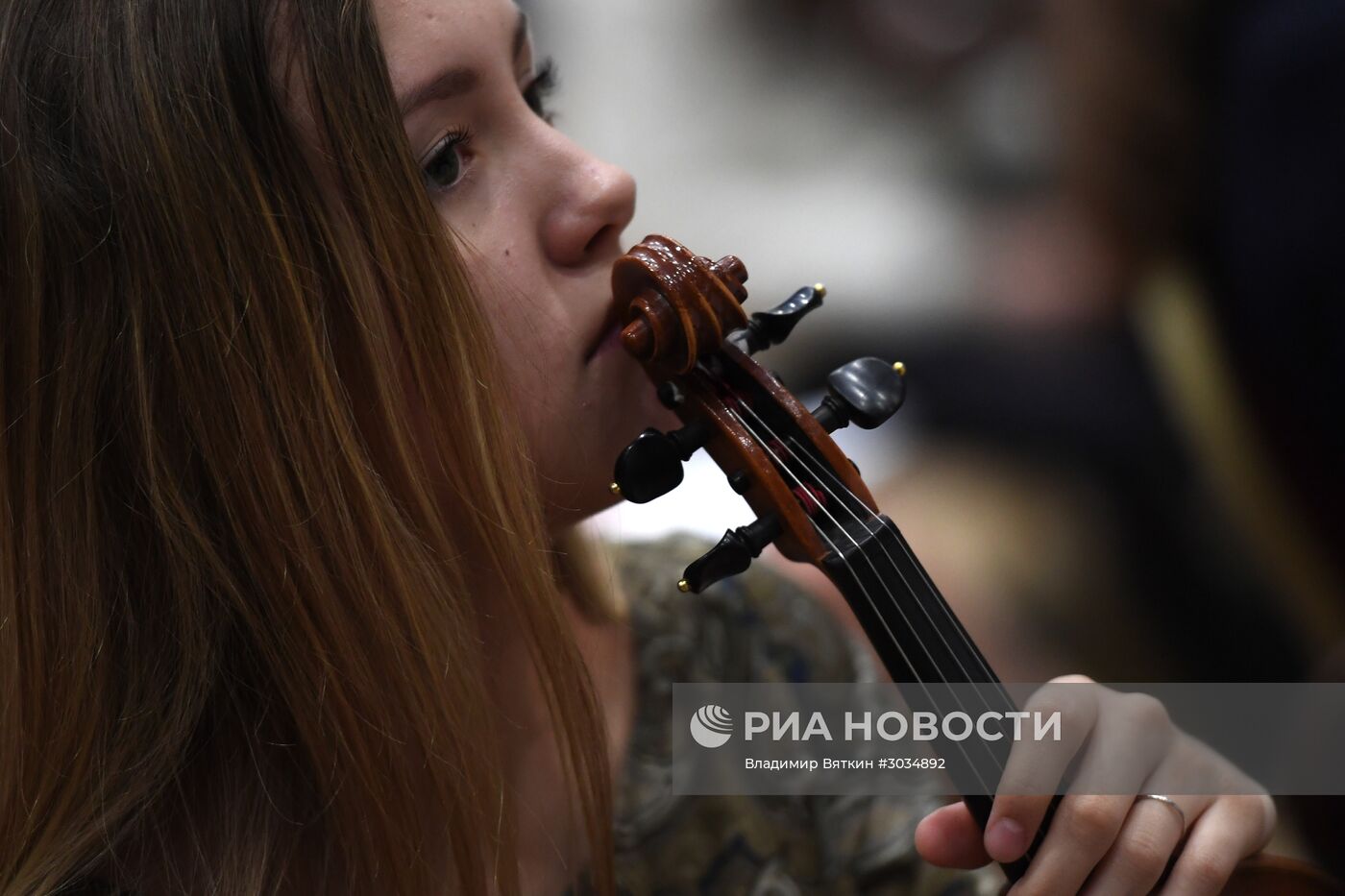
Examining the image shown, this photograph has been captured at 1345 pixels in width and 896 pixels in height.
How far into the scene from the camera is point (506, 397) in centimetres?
49

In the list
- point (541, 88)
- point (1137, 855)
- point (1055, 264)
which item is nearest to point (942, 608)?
point (1137, 855)

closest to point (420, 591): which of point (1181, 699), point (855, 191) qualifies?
point (1181, 699)

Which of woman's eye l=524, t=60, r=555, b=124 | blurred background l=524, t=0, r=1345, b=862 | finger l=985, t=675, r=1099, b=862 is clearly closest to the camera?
finger l=985, t=675, r=1099, b=862

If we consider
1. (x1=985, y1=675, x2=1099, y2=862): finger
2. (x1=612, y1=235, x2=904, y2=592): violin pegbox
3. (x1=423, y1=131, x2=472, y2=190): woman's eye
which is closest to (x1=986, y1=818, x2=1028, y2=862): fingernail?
(x1=985, y1=675, x2=1099, y2=862): finger

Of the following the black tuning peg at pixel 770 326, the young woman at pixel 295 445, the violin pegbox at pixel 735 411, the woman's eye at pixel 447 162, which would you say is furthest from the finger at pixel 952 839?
the woman's eye at pixel 447 162

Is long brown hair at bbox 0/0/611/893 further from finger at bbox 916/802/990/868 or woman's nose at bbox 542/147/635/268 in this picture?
finger at bbox 916/802/990/868

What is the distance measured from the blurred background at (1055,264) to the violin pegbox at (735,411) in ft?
1.26

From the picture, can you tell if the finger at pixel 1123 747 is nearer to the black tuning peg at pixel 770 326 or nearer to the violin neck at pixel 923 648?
the violin neck at pixel 923 648

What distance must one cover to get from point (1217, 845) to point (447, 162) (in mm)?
524

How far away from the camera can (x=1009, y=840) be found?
1.39 feet

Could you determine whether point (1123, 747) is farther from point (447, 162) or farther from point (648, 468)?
point (447, 162)

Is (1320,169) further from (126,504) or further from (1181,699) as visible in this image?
(126,504)

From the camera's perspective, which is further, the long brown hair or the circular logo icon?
the circular logo icon

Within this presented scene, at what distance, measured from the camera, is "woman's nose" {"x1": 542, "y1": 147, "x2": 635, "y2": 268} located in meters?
0.51
